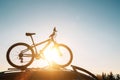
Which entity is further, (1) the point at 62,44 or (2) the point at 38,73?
(1) the point at 62,44

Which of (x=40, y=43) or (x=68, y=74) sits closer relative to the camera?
(x=68, y=74)

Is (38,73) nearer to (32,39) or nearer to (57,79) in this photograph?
(57,79)

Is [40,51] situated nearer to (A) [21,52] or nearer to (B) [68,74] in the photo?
(A) [21,52]

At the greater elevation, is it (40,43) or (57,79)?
(40,43)

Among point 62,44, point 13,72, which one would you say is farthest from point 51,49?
point 13,72

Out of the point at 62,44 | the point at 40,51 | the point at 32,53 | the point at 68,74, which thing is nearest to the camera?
the point at 68,74

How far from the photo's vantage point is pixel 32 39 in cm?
715

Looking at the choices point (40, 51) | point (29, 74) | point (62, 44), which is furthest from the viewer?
point (62, 44)

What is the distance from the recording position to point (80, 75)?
12.7 feet

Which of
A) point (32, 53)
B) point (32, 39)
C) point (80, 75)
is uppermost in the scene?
point (32, 39)

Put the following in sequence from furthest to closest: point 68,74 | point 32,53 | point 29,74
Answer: point 32,53
point 68,74
point 29,74

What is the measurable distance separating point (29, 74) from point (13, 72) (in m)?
0.46

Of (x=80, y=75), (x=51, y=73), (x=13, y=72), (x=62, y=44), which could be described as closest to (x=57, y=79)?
(x=51, y=73)

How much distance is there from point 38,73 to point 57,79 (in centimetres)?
36
